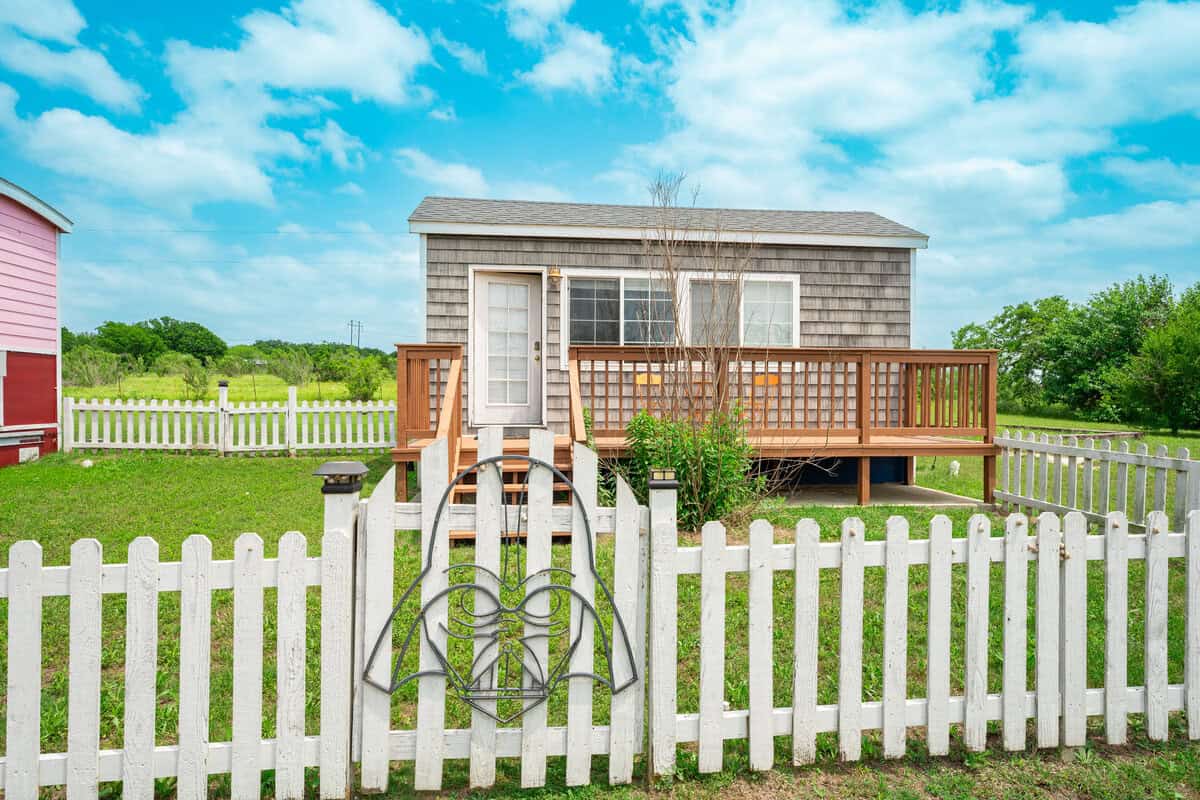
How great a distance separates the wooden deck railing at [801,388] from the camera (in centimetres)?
614

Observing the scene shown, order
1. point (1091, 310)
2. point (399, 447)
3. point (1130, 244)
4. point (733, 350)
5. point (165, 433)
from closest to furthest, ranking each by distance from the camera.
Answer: point (399, 447), point (733, 350), point (165, 433), point (1091, 310), point (1130, 244)

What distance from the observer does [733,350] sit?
6.68 meters

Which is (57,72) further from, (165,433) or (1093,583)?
(1093,583)

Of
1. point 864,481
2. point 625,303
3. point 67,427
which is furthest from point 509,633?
point 67,427

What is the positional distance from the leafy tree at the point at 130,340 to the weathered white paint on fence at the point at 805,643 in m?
52.6

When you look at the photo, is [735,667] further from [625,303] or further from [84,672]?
[625,303]

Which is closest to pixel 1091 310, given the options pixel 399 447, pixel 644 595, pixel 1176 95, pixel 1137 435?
pixel 1176 95

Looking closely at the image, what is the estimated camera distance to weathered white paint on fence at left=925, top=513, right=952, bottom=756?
86.9 inches

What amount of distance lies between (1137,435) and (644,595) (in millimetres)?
18701

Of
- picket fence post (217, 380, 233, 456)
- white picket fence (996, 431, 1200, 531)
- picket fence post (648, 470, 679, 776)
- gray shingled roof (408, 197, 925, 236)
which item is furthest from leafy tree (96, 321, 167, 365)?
picket fence post (648, 470, 679, 776)

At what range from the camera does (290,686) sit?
196 centimetres

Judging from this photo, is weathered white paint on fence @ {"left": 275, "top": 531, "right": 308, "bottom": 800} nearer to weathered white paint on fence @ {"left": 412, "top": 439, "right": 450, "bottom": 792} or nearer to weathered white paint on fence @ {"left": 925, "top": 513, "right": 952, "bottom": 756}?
weathered white paint on fence @ {"left": 412, "top": 439, "right": 450, "bottom": 792}

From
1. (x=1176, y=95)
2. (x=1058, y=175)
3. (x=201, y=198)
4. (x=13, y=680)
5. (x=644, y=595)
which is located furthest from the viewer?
(x=201, y=198)

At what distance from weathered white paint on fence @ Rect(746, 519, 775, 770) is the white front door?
6.80 m
